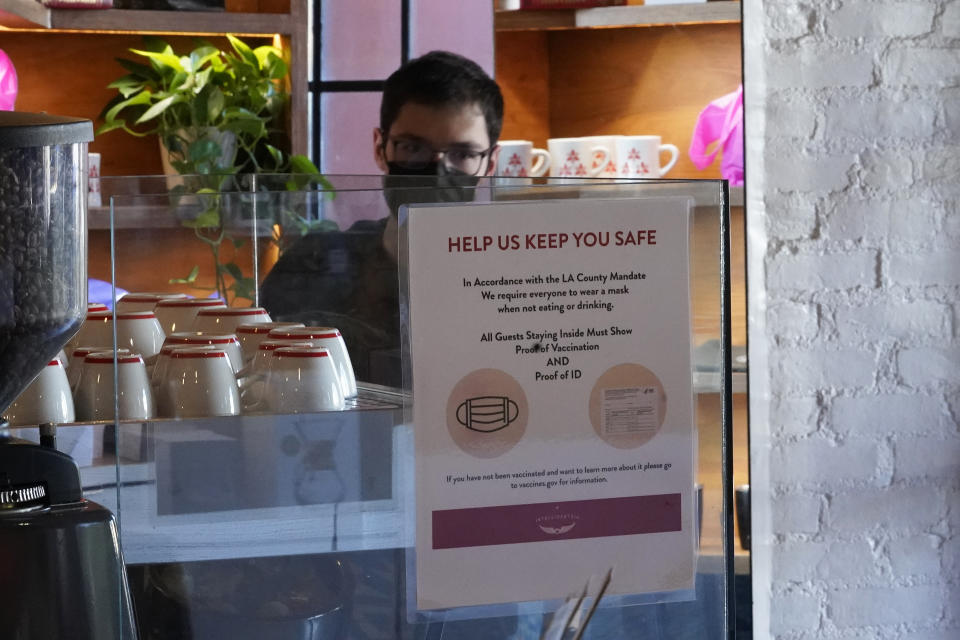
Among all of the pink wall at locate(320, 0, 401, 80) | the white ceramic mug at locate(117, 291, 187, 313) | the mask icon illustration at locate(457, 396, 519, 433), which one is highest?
the pink wall at locate(320, 0, 401, 80)

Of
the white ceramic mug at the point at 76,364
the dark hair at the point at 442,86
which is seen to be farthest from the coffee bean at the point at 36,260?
the dark hair at the point at 442,86


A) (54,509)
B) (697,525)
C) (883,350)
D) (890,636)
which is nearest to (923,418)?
(883,350)

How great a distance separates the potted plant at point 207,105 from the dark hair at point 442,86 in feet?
0.60

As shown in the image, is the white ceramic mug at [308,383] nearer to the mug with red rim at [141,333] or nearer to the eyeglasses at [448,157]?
the mug with red rim at [141,333]

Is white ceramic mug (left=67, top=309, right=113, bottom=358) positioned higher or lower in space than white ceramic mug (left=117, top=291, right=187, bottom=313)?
lower

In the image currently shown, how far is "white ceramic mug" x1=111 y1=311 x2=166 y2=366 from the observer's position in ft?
2.23

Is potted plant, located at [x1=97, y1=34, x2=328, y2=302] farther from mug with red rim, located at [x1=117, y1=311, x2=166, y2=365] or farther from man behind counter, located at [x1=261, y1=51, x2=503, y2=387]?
man behind counter, located at [x1=261, y1=51, x2=503, y2=387]

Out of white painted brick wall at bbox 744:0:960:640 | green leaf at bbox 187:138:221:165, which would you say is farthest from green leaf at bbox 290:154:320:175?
white painted brick wall at bbox 744:0:960:640

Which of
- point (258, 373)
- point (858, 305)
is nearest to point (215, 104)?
point (858, 305)

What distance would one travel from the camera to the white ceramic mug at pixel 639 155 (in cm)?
180

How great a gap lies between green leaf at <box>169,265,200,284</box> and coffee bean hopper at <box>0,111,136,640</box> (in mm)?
71

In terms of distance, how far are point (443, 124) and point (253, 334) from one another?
953mm

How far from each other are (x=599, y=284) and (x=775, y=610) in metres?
1.26

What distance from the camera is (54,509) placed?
0.55 meters
